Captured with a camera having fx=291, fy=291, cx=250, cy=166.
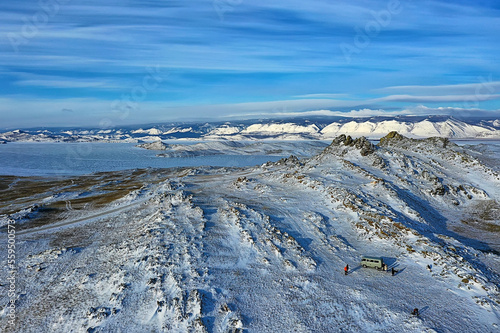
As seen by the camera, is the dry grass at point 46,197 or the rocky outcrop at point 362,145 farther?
the rocky outcrop at point 362,145

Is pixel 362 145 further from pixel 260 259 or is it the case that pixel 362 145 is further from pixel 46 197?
pixel 46 197

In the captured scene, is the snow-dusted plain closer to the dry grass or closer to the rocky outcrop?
the dry grass

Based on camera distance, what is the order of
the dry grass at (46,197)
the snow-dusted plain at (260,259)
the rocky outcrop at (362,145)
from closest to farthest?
the snow-dusted plain at (260,259) → the dry grass at (46,197) → the rocky outcrop at (362,145)

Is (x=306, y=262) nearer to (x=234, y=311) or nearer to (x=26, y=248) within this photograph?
(x=234, y=311)

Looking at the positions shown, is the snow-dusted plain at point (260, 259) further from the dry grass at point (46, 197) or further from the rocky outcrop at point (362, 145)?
the rocky outcrop at point (362, 145)

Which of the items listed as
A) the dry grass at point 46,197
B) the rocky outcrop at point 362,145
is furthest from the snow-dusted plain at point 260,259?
the rocky outcrop at point 362,145

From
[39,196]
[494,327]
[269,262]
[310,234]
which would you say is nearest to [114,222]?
[269,262]

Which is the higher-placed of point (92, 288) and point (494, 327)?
point (92, 288)

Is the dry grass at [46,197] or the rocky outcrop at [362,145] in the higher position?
the rocky outcrop at [362,145]
